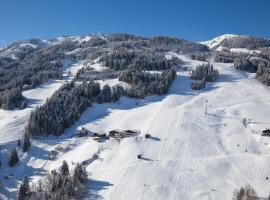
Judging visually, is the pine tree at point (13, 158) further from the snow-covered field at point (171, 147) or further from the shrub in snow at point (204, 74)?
the shrub in snow at point (204, 74)

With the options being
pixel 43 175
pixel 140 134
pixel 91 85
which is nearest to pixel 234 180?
pixel 140 134

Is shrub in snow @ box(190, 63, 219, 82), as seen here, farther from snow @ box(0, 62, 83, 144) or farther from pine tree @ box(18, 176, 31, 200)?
pine tree @ box(18, 176, 31, 200)

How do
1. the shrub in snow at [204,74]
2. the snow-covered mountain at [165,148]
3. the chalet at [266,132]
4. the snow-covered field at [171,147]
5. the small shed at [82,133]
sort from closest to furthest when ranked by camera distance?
the snow-covered field at [171,147]
the snow-covered mountain at [165,148]
the chalet at [266,132]
the small shed at [82,133]
the shrub in snow at [204,74]

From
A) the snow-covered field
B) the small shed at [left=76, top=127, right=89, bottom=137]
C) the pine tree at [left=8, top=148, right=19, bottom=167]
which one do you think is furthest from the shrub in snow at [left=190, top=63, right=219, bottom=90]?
the pine tree at [left=8, top=148, right=19, bottom=167]

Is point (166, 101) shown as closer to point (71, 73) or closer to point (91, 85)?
point (91, 85)

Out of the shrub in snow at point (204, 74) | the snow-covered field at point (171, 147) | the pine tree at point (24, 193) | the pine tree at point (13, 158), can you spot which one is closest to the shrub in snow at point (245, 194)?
the snow-covered field at point (171, 147)

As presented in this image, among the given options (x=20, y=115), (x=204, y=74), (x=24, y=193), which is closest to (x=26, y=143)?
(x=20, y=115)

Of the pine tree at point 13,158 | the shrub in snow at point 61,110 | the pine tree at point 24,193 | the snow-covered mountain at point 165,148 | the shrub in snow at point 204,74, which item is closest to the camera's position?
the pine tree at point 24,193
